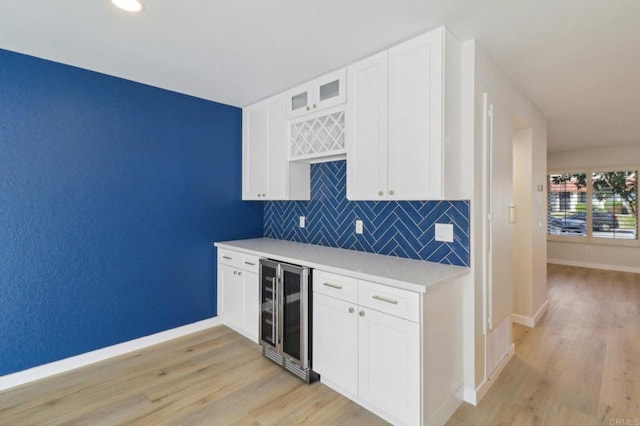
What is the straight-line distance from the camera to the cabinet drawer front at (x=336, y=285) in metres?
2.09

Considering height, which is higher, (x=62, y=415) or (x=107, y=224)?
(x=107, y=224)

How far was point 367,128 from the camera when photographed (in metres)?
2.35

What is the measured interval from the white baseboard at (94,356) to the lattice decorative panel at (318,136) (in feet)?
6.93

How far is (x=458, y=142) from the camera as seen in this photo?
2158 mm


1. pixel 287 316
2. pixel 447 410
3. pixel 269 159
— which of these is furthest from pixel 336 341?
pixel 269 159

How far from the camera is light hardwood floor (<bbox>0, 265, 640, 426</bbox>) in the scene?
6.61 feet

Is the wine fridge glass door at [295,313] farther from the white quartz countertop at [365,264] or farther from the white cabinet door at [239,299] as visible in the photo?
the white cabinet door at [239,299]

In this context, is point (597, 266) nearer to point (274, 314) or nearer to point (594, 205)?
point (594, 205)

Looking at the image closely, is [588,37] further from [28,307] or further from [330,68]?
[28,307]

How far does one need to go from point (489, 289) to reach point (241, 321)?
2.29 metres

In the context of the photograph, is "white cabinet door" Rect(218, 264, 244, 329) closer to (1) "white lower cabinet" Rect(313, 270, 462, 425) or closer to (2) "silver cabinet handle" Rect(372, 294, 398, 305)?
(1) "white lower cabinet" Rect(313, 270, 462, 425)

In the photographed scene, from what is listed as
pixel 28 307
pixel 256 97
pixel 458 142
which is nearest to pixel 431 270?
pixel 458 142

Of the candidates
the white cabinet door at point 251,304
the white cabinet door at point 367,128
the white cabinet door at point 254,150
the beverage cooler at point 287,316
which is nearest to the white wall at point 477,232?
the white cabinet door at point 367,128

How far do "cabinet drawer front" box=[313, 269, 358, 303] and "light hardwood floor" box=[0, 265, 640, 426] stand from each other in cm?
73
